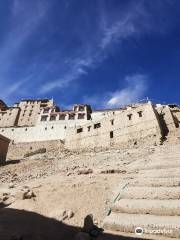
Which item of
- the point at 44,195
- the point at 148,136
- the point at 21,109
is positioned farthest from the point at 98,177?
the point at 21,109

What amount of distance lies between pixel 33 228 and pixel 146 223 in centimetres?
262

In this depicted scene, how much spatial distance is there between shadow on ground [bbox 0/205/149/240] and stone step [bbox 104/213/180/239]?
0.31 metres

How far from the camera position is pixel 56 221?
17.8ft

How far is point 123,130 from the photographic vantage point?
2650cm

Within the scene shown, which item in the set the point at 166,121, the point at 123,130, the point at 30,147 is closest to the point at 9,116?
the point at 30,147

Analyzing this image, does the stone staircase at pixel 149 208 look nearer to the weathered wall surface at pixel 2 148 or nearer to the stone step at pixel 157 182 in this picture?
the stone step at pixel 157 182

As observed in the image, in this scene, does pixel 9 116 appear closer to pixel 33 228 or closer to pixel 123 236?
pixel 33 228

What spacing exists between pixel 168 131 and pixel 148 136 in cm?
259

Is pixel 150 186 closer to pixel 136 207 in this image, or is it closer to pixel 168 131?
pixel 136 207

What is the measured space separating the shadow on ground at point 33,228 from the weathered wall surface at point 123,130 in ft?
61.5

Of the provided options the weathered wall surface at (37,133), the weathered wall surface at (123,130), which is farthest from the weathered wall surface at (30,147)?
the weathered wall surface at (123,130)

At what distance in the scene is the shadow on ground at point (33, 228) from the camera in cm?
456

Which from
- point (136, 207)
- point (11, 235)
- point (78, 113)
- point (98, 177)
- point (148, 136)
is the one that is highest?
point (78, 113)

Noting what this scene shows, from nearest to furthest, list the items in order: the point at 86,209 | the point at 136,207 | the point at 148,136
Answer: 1. the point at 136,207
2. the point at 86,209
3. the point at 148,136
